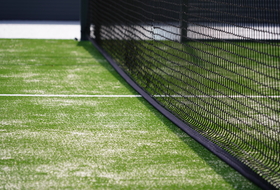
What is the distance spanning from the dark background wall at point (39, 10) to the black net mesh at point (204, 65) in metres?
7.08

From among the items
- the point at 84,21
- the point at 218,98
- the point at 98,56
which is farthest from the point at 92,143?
the point at 84,21

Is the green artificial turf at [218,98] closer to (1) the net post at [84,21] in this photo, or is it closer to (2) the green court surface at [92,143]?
(2) the green court surface at [92,143]

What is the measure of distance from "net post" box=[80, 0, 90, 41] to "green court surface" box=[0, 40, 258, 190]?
3153mm

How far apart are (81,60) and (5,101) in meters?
2.52

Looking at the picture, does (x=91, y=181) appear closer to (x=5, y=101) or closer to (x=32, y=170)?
(x=32, y=170)

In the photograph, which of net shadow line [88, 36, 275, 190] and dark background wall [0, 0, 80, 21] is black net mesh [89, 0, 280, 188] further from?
dark background wall [0, 0, 80, 21]

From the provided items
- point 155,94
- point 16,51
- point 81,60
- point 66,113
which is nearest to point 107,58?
point 81,60

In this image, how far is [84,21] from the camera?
8594 millimetres

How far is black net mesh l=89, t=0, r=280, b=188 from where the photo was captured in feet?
9.61

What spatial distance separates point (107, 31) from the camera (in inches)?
279

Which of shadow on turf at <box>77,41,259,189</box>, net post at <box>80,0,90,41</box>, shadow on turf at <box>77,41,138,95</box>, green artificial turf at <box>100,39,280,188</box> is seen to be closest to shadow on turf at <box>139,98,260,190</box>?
shadow on turf at <box>77,41,259,189</box>

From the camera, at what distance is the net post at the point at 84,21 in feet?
27.6

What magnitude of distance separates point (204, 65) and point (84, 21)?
17.0 feet

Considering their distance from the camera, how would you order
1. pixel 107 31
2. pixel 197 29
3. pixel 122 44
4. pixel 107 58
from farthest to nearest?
1. pixel 107 31
2. pixel 107 58
3. pixel 122 44
4. pixel 197 29
